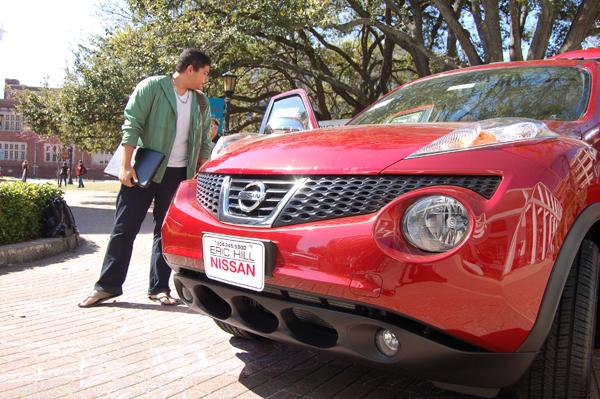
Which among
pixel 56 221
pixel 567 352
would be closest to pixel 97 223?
pixel 56 221

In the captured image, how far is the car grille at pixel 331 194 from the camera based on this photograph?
1825 millimetres

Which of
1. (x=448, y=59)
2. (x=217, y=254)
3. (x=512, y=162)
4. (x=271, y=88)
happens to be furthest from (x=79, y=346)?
(x=271, y=88)

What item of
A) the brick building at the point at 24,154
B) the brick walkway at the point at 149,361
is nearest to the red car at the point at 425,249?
the brick walkway at the point at 149,361

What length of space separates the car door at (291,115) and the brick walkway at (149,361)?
1442 millimetres

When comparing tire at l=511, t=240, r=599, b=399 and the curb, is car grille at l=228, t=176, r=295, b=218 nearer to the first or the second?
tire at l=511, t=240, r=599, b=399

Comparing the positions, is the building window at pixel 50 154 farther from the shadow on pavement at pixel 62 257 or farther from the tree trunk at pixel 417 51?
the shadow on pavement at pixel 62 257

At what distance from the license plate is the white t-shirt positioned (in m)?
1.93

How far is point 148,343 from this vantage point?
3.18m

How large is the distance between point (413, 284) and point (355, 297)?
0.70ft

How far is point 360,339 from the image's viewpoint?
1.92m

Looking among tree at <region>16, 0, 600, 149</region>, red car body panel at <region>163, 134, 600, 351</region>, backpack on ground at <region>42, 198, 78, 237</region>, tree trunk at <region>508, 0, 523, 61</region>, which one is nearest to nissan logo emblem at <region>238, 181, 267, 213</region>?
red car body panel at <region>163, 134, 600, 351</region>

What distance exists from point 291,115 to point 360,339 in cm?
220

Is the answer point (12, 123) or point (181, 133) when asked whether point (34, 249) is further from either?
point (12, 123)

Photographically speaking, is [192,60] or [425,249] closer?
[425,249]
